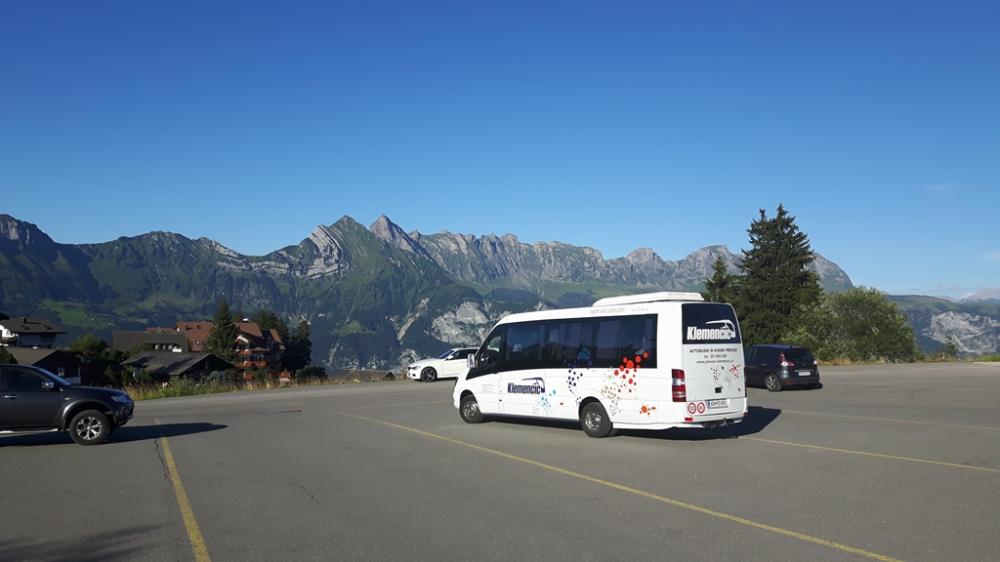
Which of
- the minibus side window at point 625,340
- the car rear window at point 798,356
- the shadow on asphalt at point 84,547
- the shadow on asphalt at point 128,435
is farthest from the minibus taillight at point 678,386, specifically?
the car rear window at point 798,356

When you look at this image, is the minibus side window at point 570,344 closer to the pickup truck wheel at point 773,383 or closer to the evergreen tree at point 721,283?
the pickup truck wheel at point 773,383

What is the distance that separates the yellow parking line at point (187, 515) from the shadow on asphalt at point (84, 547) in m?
0.39

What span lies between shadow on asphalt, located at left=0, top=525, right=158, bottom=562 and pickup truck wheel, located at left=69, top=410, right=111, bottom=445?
24.9ft

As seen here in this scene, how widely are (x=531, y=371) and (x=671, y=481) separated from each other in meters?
6.42

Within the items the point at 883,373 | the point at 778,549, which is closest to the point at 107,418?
the point at 778,549

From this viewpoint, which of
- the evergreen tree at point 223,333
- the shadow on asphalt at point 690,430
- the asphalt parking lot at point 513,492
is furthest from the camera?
the evergreen tree at point 223,333

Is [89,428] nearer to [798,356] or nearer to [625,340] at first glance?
[625,340]

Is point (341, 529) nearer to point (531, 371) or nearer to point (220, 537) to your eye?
point (220, 537)

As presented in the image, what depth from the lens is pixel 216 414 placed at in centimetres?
2295

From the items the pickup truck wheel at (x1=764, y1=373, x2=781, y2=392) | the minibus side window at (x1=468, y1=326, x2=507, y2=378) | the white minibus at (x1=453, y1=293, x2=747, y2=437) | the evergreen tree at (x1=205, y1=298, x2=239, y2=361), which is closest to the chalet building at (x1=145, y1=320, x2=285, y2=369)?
the evergreen tree at (x1=205, y1=298, x2=239, y2=361)

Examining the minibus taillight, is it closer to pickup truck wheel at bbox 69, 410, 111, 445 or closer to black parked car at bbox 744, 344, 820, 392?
pickup truck wheel at bbox 69, 410, 111, 445

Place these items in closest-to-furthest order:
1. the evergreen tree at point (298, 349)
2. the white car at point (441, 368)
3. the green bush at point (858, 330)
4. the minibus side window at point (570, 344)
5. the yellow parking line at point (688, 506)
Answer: the yellow parking line at point (688, 506) → the minibus side window at point (570, 344) → the white car at point (441, 368) → the green bush at point (858, 330) → the evergreen tree at point (298, 349)

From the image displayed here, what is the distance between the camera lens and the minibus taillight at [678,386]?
13.7m

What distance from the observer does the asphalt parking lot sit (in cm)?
718
